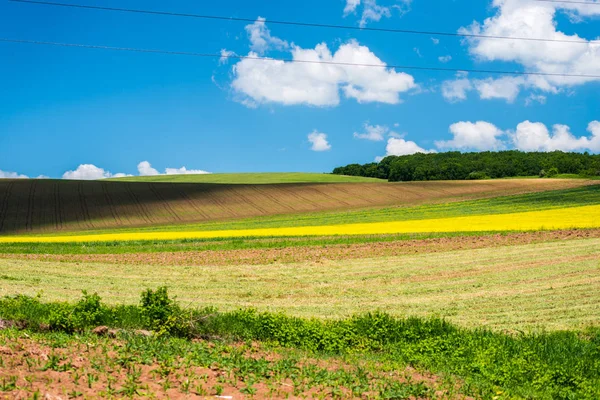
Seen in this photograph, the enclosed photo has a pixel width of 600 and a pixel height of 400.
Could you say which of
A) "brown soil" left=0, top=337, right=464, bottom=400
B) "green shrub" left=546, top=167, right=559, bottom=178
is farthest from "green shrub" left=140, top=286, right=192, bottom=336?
"green shrub" left=546, top=167, right=559, bottom=178

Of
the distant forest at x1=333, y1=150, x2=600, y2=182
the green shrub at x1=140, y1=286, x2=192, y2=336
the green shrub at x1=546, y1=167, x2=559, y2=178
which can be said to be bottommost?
the green shrub at x1=140, y1=286, x2=192, y2=336

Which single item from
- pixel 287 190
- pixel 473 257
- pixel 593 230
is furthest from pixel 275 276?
pixel 287 190

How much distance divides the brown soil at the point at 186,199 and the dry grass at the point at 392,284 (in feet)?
110

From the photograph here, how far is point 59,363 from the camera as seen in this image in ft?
28.6

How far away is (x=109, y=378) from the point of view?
8.22 m

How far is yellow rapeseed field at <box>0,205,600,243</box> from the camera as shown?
132 feet

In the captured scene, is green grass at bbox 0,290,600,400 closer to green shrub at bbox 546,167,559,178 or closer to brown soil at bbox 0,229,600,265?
brown soil at bbox 0,229,600,265

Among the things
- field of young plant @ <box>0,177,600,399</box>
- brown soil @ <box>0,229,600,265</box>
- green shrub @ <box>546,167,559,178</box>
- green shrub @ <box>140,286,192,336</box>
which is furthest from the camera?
green shrub @ <box>546,167,559,178</box>

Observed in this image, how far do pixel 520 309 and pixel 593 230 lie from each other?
21431 millimetres

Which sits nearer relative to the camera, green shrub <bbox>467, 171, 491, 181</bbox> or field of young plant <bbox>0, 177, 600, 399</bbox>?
field of young plant <bbox>0, 177, 600, 399</bbox>

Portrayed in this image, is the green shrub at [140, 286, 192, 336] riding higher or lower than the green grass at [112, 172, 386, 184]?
lower

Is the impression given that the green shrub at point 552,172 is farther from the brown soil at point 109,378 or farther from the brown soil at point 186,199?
the brown soil at point 109,378

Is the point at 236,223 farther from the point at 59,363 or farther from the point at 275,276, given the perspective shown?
the point at 59,363

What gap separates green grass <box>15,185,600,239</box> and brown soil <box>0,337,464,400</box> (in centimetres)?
4257
